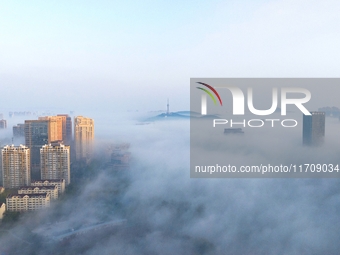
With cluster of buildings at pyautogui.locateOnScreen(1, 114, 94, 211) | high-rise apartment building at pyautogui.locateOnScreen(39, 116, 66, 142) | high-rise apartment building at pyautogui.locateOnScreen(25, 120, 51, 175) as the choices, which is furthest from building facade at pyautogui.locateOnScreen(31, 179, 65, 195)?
high-rise apartment building at pyautogui.locateOnScreen(39, 116, 66, 142)

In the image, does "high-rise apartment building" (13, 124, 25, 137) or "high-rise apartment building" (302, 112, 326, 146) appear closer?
"high-rise apartment building" (302, 112, 326, 146)

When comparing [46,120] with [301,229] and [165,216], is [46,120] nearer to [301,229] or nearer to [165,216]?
[165,216]

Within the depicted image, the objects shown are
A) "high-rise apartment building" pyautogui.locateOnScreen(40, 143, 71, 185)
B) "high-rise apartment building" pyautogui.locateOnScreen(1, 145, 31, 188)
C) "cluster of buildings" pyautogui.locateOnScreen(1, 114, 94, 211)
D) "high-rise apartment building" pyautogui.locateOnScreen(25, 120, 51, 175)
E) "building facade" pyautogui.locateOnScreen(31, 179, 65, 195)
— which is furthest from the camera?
"high-rise apartment building" pyautogui.locateOnScreen(25, 120, 51, 175)

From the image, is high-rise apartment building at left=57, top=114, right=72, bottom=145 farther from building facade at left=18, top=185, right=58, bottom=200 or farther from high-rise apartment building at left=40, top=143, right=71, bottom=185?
building facade at left=18, top=185, right=58, bottom=200

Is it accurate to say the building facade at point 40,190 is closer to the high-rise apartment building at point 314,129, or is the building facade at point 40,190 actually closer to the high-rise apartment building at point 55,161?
the high-rise apartment building at point 55,161

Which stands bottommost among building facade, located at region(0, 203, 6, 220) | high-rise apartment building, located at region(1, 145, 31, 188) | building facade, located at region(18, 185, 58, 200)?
building facade, located at region(0, 203, 6, 220)

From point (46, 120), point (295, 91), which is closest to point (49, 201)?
point (46, 120)

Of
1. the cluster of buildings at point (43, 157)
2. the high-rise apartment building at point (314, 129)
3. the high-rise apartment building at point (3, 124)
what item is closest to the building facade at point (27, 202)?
the cluster of buildings at point (43, 157)

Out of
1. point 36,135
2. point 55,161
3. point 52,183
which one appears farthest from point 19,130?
point 52,183
